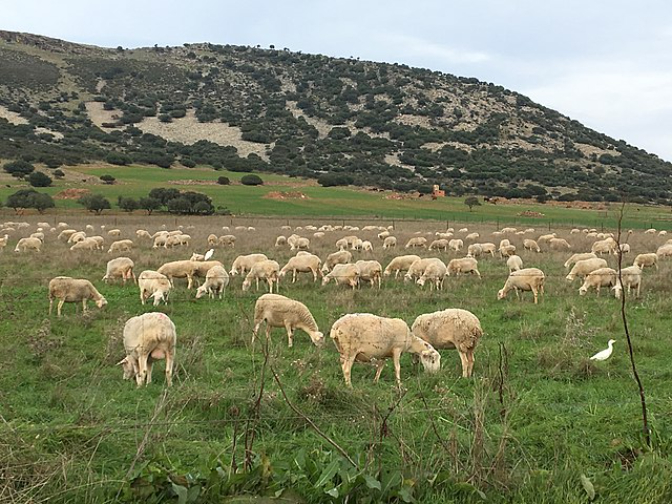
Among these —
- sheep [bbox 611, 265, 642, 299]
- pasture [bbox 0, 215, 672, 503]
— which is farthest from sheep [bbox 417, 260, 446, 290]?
sheep [bbox 611, 265, 642, 299]

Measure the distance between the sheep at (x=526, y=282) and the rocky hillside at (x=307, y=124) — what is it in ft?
223

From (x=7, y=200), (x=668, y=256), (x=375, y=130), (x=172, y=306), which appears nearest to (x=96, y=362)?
(x=172, y=306)

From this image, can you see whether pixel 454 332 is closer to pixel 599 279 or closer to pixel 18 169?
pixel 599 279

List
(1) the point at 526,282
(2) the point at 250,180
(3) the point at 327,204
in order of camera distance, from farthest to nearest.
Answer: (2) the point at 250,180, (3) the point at 327,204, (1) the point at 526,282

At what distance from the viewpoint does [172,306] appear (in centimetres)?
1394

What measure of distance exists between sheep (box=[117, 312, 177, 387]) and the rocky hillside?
72721mm

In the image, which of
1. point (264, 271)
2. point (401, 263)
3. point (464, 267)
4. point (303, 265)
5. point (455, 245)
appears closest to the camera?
point (264, 271)

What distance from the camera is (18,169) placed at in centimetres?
6338

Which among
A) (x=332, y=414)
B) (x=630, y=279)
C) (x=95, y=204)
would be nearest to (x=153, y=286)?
(x=332, y=414)

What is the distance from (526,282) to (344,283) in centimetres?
571

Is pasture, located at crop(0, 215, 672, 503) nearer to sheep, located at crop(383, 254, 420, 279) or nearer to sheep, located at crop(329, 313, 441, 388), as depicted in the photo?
sheep, located at crop(329, 313, 441, 388)

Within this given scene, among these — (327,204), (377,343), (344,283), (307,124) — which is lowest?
(327,204)

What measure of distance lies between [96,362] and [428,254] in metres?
18.9

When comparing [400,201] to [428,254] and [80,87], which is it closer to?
[428,254]
